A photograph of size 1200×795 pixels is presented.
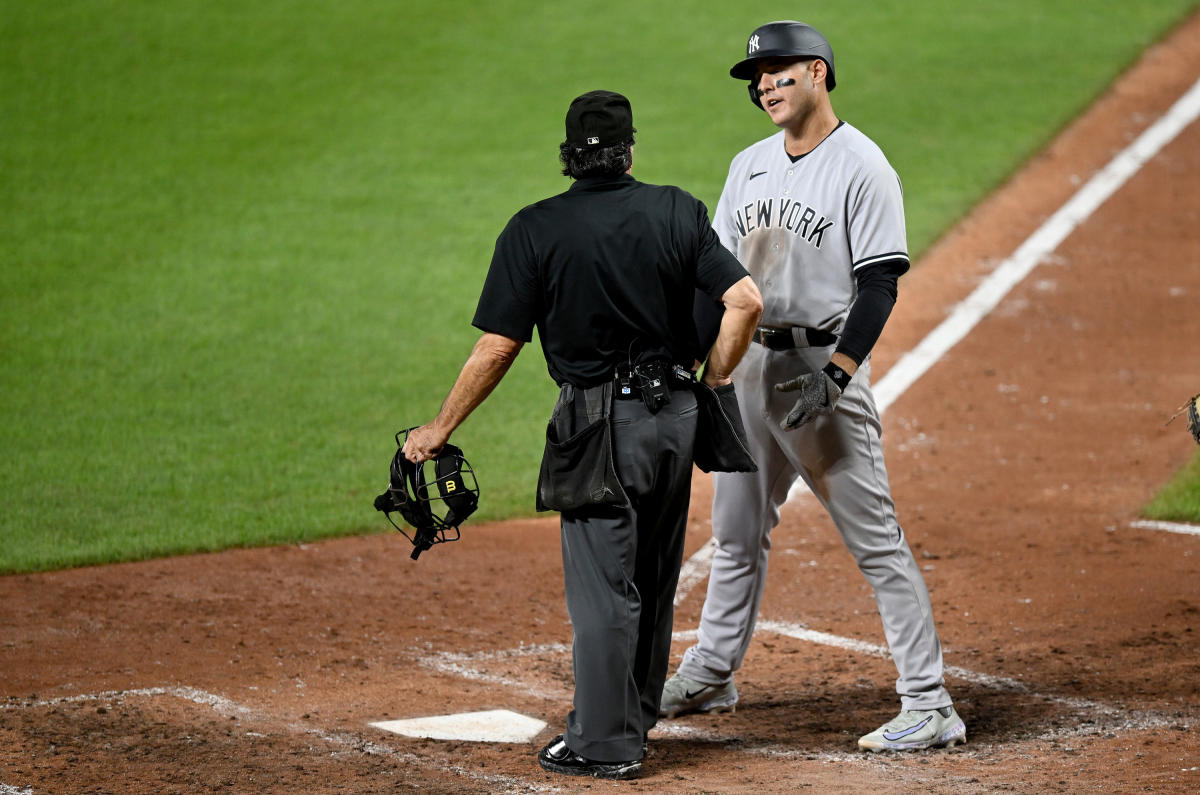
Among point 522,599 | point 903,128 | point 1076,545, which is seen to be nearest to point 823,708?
point 522,599

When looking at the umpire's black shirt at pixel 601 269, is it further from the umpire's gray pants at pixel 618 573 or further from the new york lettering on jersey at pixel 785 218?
the new york lettering on jersey at pixel 785 218

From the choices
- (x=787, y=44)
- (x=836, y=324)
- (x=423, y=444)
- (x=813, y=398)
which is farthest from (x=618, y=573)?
(x=787, y=44)

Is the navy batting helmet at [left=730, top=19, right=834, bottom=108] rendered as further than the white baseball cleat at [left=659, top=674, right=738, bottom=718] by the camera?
No

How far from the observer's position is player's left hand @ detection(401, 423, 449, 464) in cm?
416

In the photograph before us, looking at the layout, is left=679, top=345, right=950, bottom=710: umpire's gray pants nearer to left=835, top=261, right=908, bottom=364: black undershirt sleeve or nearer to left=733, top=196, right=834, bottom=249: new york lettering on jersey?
left=835, top=261, right=908, bottom=364: black undershirt sleeve

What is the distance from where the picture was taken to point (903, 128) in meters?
13.6

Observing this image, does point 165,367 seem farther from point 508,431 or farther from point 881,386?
point 881,386

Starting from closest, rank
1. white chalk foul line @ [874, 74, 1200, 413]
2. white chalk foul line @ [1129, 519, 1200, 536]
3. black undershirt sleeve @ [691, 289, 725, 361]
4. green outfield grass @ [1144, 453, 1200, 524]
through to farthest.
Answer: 1. black undershirt sleeve @ [691, 289, 725, 361]
2. white chalk foul line @ [1129, 519, 1200, 536]
3. green outfield grass @ [1144, 453, 1200, 524]
4. white chalk foul line @ [874, 74, 1200, 413]

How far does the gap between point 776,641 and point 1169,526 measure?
226 centimetres

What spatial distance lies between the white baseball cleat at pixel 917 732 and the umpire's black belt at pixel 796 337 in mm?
1165

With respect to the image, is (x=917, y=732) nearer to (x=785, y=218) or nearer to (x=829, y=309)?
(x=829, y=309)

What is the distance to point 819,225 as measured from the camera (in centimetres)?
455

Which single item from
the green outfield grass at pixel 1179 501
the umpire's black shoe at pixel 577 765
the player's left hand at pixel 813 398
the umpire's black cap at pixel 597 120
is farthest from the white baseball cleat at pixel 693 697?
the green outfield grass at pixel 1179 501

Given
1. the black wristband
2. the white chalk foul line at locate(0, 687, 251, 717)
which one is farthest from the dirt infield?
the black wristband
